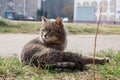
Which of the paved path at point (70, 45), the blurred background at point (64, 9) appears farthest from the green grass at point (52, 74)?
the blurred background at point (64, 9)

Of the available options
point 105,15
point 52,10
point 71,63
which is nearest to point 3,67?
point 71,63

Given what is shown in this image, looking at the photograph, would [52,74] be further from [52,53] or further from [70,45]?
[70,45]

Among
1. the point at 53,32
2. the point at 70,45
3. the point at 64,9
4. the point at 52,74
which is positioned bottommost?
the point at 70,45

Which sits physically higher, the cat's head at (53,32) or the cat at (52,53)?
the cat's head at (53,32)

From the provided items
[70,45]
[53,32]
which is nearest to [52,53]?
[53,32]

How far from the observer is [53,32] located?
15.7 ft

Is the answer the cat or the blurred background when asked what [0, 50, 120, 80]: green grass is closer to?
the cat

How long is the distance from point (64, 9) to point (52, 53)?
248 feet

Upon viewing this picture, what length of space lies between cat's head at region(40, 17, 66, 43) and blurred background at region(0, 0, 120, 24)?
2495 inches

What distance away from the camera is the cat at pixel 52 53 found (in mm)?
4086

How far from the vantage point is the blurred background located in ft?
231

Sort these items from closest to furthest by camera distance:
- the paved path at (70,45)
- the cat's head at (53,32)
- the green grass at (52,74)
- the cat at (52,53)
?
1. the green grass at (52,74)
2. the cat at (52,53)
3. the cat's head at (53,32)
4. the paved path at (70,45)

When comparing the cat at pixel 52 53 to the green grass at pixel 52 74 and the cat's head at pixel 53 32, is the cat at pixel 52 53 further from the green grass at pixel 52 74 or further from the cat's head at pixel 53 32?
the green grass at pixel 52 74

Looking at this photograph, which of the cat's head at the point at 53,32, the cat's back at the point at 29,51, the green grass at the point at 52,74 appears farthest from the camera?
the cat's head at the point at 53,32
